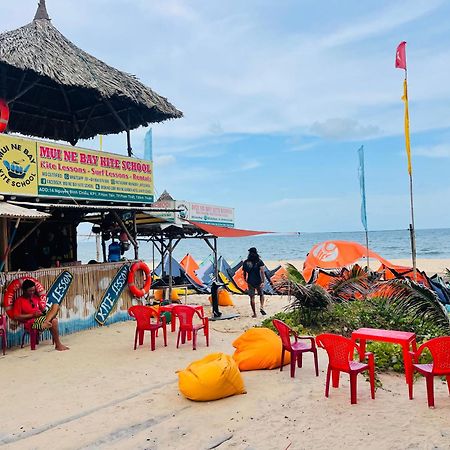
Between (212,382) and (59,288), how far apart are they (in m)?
4.87

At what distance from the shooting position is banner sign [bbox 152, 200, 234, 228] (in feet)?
41.0

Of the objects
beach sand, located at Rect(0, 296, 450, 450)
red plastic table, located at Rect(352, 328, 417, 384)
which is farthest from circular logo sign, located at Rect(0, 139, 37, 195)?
red plastic table, located at Rect(352, 328, 417, 384)

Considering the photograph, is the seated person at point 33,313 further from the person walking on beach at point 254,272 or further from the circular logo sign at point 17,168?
the person walking on beach at point 254,272

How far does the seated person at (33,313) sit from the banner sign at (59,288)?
91 cm

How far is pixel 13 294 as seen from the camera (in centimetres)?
750

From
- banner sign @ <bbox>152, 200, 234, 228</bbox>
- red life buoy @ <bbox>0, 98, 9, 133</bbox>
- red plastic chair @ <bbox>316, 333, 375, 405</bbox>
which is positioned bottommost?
red plastic chair @ <bbox>316, 333, 375, 405</bbox>

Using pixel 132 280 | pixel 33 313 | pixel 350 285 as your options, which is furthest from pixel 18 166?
pixel 350 285

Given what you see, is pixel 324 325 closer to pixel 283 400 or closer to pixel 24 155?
pixel 283 400

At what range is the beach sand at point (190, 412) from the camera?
3826 mm

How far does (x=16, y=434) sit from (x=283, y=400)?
2.50 meters

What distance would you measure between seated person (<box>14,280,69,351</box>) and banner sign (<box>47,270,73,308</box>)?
91cm

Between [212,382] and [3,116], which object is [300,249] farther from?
[212,382]

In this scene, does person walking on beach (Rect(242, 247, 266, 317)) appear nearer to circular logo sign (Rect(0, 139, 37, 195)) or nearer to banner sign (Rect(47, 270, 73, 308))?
banner sign (Rect(47, 270, 73, 308))

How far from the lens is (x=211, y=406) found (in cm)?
461
